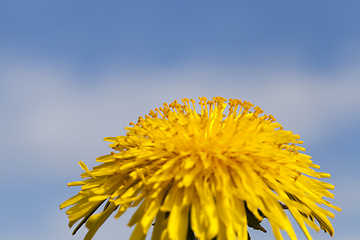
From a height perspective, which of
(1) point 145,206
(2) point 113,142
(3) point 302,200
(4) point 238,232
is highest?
(2) point 113,142

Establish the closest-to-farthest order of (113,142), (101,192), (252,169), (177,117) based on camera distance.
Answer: (252,169), (101,192), (177,117), (113,142)

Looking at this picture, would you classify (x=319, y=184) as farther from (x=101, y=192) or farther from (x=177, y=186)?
(x=101, y=192)

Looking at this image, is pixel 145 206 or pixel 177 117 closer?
pixel 145 206

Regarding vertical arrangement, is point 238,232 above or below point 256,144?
below

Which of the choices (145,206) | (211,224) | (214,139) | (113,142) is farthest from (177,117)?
(211,224)

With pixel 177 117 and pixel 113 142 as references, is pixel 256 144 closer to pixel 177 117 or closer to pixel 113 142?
pixel 177 117

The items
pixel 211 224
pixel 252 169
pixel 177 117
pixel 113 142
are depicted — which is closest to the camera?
pixel 211 224

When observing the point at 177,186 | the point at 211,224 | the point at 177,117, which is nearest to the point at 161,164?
the point at 177,186
